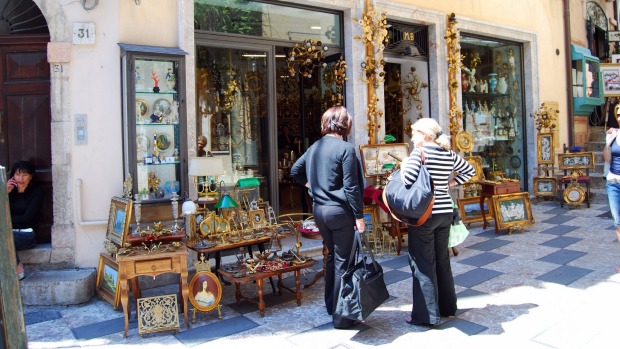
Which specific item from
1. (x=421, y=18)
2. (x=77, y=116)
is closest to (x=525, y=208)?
(x=421, y=18)

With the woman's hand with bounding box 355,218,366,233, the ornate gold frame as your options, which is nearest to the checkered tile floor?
the woman's hand with bounding box 355,218,366,233

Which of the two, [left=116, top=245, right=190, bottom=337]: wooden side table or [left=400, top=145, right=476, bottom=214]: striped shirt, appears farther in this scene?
[left=116, top=245, right=190, bottom=337]: wooden side table

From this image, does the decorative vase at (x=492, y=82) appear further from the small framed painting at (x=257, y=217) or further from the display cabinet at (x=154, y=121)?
the display cabinet at (x=154, y=121)

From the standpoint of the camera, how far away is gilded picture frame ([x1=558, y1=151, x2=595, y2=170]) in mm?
9516

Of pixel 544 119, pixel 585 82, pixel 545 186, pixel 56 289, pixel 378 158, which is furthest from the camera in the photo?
pixel 585 82

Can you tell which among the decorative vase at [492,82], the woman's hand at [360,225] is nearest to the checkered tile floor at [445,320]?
the woman's hand at [360,225]

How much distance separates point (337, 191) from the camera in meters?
4.07

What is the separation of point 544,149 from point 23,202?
29.1 ft

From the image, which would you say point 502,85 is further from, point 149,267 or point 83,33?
point 149,267

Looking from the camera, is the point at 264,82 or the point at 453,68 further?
the point at 453,68

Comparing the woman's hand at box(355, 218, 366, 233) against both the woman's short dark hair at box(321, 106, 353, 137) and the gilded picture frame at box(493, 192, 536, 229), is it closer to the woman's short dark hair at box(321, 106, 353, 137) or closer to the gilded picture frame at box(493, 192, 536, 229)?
the woman's short dark hair at box(321, 106, 353, 137)

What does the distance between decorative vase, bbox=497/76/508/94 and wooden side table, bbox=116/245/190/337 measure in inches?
318

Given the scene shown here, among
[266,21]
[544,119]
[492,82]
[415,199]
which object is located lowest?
[415,199]

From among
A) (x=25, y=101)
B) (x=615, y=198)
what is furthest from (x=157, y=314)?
(x=615, y=198)
